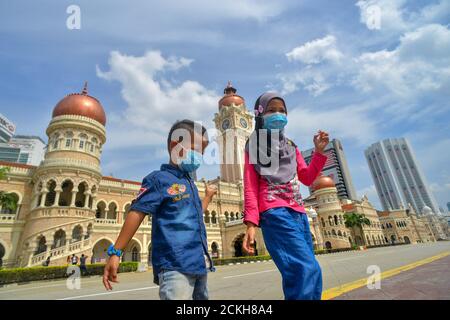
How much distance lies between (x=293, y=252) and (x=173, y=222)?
3.38 feet

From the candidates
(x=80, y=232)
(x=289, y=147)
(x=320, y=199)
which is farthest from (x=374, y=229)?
(x=289, y=147)

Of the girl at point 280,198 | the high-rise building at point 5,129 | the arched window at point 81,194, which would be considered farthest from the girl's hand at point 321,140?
the high-rise building at point 5,129

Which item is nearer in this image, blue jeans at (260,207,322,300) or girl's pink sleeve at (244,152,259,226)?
blue jeans at (260,207,322,300)

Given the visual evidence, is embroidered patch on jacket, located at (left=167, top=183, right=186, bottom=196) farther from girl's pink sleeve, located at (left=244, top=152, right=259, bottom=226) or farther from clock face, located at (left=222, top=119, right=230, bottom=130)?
clock face, located at (left=222, top=119, right=230, bottom=130)

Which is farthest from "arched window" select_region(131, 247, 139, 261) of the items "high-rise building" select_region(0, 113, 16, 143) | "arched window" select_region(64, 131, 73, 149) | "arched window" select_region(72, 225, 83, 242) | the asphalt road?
"high-rise building" select_region(0, 113, 16, 143)

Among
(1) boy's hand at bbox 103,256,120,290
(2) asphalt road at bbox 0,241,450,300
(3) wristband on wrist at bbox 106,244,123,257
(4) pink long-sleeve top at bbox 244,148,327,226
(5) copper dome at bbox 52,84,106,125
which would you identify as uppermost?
(5) copper dome at bbox 52,84,106,125

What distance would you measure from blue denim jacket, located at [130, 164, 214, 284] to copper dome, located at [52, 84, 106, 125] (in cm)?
2372

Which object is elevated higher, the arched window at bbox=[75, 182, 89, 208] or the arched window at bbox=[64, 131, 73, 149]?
the arched window at bbox=[64, 131, 73, 149]

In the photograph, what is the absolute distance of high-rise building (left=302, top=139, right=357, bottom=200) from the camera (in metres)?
102

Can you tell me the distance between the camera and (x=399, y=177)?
426 ft

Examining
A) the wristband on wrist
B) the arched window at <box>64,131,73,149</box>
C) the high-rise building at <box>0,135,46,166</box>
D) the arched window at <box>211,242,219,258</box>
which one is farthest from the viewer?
the high-rise building at <box>0,135,46,166</box>

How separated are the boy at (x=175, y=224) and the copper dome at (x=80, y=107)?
2354cm
